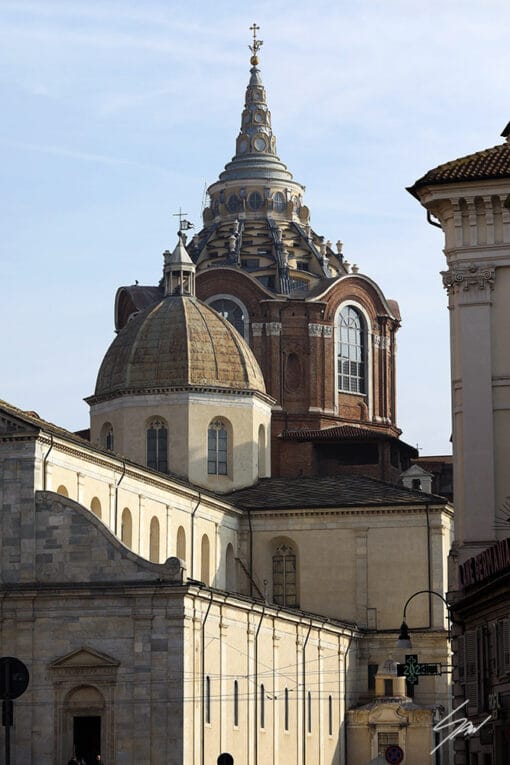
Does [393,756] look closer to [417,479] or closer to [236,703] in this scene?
[236,703]

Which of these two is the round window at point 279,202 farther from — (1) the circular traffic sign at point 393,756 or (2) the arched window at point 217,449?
(1) the circular traffic sign at point 393,756

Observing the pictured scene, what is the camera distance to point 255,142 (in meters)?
117

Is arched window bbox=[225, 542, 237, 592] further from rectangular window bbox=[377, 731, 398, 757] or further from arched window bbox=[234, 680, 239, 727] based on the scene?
arched window bbox=[234, 680, 239, 727]

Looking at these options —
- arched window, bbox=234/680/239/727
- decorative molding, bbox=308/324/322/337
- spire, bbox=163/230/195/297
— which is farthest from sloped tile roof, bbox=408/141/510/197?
decorative molding, bbox=308/324/322/337

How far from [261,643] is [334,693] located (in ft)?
29.2

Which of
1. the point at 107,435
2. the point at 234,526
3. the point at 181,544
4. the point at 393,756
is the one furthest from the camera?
the point at 107,435

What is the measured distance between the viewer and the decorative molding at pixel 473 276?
5359 cm

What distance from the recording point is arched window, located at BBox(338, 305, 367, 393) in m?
106

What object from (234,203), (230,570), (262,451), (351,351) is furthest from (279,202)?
(230,570)

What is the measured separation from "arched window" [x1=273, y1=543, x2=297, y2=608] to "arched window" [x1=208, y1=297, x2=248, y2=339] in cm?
1747

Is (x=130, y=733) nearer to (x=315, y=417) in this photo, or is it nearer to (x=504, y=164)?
(x=504, y=164)

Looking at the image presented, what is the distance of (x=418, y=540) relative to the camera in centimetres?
8738

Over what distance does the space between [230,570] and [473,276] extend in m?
35.8

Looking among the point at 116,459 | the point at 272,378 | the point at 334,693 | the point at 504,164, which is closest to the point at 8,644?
the point at 116,459
